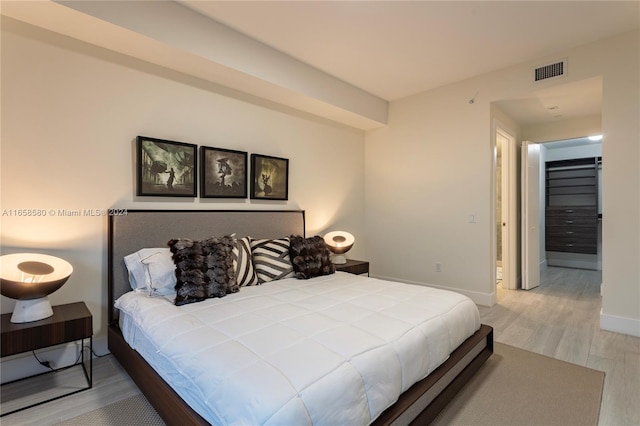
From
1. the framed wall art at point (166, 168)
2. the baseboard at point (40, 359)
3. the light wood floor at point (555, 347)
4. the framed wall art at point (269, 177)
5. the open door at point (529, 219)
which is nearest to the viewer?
the light wood floor at point (555, 347)

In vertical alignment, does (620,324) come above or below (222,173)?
below

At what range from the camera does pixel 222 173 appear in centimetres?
323

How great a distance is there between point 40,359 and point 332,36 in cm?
355

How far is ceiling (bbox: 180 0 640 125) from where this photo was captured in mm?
2521

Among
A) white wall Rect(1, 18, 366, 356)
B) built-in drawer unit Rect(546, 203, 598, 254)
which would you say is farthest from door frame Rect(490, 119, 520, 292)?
white wall Rect(1, 18, 366, 356)

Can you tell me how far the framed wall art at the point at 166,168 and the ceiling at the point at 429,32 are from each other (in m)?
1.17

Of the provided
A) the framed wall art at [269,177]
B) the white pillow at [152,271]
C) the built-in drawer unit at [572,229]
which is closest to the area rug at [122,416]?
the white pillow at [152,271]

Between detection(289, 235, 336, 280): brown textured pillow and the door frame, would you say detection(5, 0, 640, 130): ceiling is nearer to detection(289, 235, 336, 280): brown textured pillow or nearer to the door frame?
the door frame

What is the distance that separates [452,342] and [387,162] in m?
3.27

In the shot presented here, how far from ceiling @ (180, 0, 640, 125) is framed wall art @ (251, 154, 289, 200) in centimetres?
118

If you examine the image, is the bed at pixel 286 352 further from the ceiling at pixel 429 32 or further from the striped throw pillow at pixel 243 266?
the ceiling at pixel 429 32

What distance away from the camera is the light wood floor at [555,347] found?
1.82 meters

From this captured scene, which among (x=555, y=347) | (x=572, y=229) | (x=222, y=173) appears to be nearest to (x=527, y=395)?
(x=555, y=347)

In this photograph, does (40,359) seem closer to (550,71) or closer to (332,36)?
(332,36)
